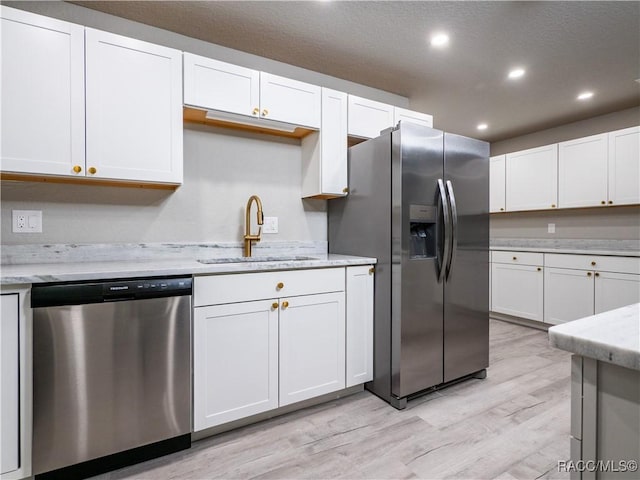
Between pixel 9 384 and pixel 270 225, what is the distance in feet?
5.78

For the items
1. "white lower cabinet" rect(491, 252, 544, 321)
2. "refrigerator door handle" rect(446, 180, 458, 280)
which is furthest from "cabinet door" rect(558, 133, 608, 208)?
"refrigerator door handle" rect(446, 180, 458, 280)

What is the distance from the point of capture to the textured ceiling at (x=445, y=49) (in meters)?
2.19

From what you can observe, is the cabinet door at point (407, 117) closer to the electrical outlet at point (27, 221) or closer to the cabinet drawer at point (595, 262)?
the cabinet drawer at point (595, 262)

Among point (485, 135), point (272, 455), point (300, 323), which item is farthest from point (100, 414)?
point (485, 135)

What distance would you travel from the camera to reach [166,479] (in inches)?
63.0

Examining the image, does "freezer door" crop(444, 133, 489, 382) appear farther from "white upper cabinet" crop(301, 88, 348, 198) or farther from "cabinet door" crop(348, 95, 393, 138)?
"white upper cabinet" crop(301, 88, 348, 198)

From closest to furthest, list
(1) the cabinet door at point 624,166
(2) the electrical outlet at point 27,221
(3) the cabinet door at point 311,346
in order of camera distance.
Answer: (2) the electrical outlet at point 27,221, (3) the cabinet door at point 311,346, (1) the cabinet door at point 624,166

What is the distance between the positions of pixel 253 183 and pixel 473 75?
7.52 ft

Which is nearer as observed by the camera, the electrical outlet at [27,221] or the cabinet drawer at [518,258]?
the electrical outlet at [27,221]

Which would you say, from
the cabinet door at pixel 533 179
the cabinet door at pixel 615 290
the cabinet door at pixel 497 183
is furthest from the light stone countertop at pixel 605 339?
the cabinet door at pixel 497 183

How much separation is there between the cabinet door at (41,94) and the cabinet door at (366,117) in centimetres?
181

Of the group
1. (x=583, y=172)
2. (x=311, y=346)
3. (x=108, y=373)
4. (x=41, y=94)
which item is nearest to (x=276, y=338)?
(x=311, y=346)

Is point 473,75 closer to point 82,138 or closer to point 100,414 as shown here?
point 82,138

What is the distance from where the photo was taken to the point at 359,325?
7.85ft
